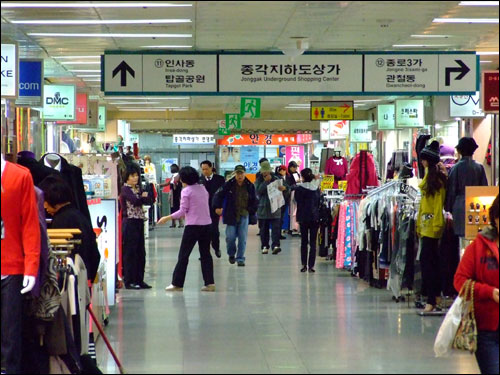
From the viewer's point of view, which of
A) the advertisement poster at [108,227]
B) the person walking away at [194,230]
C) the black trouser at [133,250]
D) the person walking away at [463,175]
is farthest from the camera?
the person walking away at [194,230]

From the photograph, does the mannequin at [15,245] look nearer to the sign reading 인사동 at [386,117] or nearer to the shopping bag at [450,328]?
the shopping bag at [450,328]

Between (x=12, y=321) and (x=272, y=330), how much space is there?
370 cm

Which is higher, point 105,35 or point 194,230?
point 105,35

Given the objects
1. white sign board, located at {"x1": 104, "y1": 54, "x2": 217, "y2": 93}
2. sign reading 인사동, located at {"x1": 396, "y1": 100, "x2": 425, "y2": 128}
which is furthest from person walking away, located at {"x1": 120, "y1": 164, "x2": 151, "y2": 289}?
sign reading 인사동, located at {"x1": 396, "y1": 100, "x2": 425, "y2": 128}

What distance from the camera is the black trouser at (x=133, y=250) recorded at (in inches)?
472

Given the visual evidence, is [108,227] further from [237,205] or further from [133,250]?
[237,205]

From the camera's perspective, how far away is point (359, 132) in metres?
27.4

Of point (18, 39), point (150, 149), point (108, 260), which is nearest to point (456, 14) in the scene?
point (108, 260)

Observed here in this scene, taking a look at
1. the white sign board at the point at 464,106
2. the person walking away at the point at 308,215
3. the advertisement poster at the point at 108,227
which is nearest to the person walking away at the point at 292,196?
the white sign board at the point at 464,106

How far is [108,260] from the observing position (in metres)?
10.4

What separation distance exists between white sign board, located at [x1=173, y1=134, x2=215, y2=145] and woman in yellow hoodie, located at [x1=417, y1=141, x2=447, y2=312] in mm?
23101

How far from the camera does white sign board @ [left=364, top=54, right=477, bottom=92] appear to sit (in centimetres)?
1220

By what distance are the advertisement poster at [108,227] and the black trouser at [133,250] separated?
4.80 ft

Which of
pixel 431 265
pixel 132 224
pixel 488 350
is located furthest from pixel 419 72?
pixel 488 350
